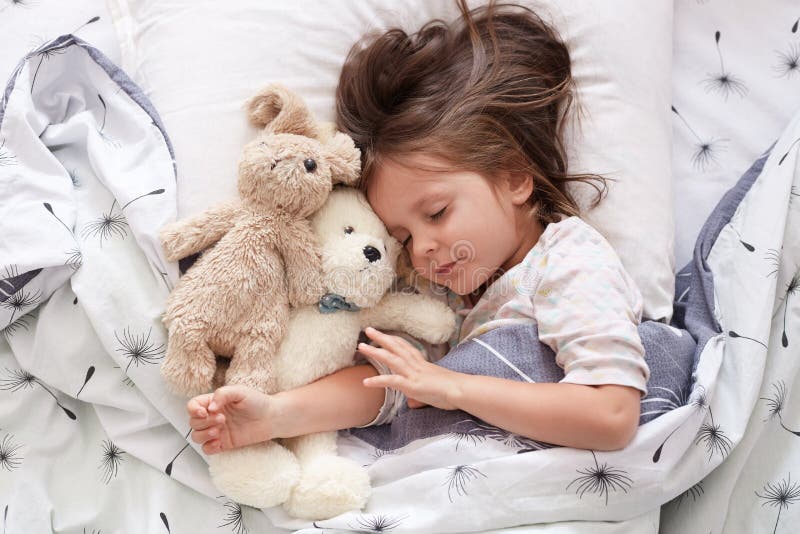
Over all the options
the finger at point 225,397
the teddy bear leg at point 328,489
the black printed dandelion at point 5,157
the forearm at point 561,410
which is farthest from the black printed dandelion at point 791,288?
the black printed dandelion at point 5,157

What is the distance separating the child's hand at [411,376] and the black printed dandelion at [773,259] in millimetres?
470

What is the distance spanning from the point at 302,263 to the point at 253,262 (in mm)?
68

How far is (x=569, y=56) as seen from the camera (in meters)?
1.16

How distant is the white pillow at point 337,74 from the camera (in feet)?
3.51

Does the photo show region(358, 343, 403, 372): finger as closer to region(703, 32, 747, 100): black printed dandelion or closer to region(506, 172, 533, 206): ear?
region(506, 172, 533, 206): ear

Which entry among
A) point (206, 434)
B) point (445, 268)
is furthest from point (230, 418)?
point (445, 268)

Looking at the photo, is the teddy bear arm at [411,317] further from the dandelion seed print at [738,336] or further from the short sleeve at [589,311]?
the dandelion seed print at [738,336]

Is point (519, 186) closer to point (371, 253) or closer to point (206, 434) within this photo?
point (371, 253)

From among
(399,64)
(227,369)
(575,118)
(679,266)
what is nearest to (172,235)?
(227,369)

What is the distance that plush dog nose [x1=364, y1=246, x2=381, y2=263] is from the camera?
98 cm

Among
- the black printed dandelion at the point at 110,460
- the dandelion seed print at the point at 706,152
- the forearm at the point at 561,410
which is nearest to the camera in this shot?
the forearm at the point at 561,410

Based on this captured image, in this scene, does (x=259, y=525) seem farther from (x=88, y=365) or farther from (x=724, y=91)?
(x=724, y=91)

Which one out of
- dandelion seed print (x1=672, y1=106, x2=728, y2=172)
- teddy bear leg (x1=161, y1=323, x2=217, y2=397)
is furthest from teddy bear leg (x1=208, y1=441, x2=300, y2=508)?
dandelion seed print (x1=672, y1=106, x2=728, y2=172)

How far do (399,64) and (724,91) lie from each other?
60 centimetres
